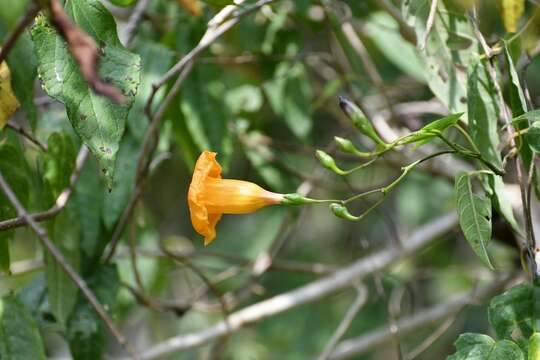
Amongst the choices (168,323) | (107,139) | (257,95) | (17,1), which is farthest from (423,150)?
(168,323)

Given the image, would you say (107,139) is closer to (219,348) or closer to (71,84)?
(71,84)

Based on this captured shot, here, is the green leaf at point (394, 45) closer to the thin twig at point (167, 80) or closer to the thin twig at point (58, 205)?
the thin twig at point (167, 80)

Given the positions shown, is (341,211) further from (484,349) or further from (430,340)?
(430,340)

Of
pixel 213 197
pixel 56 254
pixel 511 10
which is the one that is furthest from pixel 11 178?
pixel 511 10

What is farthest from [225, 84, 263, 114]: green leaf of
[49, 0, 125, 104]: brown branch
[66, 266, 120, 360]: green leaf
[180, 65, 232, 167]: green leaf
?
[49, 0, 125, 104]: brown branch

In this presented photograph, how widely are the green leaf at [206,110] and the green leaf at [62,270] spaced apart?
49cm

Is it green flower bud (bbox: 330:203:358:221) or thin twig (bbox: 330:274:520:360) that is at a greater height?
green flower bud (bbox: 330:203:358:221)

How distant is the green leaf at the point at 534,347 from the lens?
1308 millimetres

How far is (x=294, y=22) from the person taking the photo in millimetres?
2818

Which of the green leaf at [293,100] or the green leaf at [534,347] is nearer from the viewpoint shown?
the green leaf at [534,347]

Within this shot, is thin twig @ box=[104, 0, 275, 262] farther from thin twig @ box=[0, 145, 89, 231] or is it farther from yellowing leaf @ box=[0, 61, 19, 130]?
yellowing leaf @ box=[0, 61, 19, 130]

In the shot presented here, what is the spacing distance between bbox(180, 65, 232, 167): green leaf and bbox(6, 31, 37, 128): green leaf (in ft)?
2.21

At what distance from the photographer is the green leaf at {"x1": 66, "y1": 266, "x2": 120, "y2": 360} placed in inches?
77.7

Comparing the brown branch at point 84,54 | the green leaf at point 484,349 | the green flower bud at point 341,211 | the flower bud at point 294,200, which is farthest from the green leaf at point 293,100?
the brown branch at point 84,54
